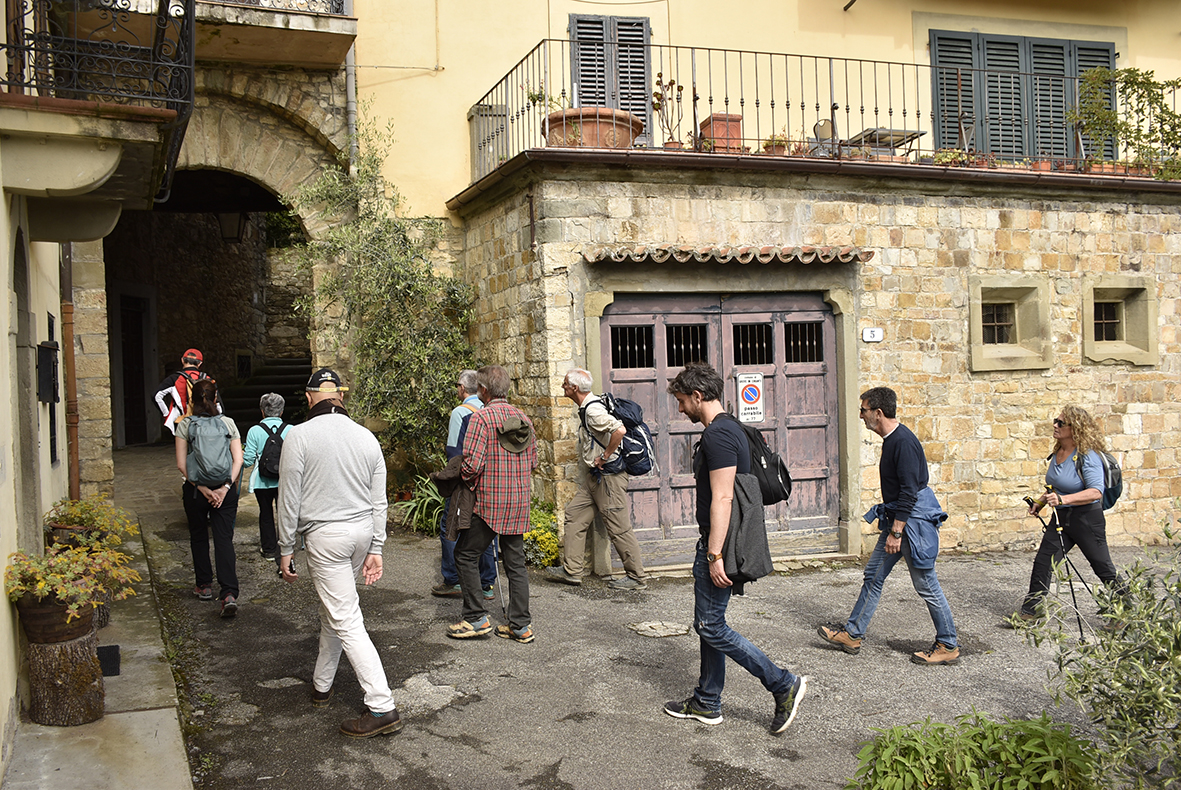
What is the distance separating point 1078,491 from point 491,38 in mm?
7651

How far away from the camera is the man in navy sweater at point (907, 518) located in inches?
215

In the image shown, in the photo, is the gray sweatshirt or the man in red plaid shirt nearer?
the gray sweatshirt

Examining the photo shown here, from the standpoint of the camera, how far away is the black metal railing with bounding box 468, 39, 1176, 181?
9.24m

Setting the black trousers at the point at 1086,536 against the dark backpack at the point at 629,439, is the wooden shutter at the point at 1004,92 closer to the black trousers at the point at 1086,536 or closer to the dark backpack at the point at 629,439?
the black trousers at the point at 1086,536

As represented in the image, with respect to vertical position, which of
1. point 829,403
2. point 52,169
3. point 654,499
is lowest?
point 654,499

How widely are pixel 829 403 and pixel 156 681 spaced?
654cm

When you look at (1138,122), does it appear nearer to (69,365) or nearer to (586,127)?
(586,127)

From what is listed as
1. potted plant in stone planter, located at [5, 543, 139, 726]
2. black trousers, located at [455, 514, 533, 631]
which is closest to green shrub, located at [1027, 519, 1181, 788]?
black trousers, located at [455, 514, 533, 631]

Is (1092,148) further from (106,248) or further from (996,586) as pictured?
(106,248)

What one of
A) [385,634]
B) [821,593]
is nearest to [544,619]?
[385,634]

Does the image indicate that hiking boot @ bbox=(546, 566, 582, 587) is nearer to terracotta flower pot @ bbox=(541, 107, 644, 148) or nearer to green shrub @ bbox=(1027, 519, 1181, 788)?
terracotta flower pot @ bbox=(541, 107, 644, 148)

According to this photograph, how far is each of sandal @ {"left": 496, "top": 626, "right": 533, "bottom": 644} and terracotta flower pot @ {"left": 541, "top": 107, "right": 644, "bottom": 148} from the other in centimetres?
459

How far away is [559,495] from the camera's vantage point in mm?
8258

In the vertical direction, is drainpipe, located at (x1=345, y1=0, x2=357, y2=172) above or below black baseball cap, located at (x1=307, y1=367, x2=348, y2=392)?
above
